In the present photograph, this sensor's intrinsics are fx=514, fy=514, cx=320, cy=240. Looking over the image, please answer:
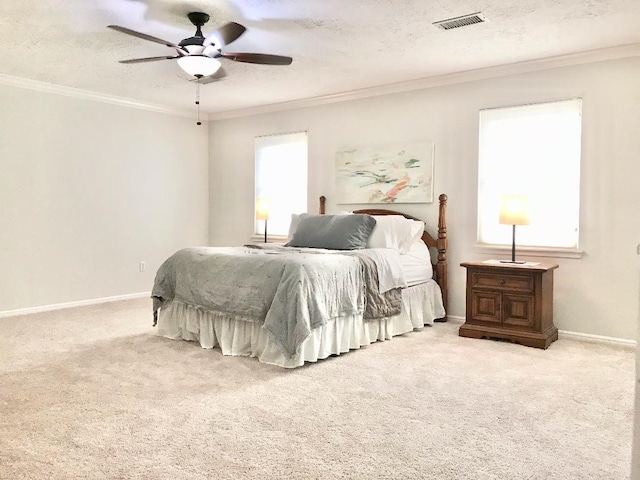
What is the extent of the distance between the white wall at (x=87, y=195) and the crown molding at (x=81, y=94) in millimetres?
47

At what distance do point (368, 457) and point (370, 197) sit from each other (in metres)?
3.77

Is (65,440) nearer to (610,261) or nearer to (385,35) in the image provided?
(385,35)

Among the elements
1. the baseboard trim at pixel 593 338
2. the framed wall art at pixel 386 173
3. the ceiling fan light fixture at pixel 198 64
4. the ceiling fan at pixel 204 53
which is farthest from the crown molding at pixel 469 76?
the ceiling fan light fixture at pixel 198 64

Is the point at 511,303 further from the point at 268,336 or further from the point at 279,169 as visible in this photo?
the point at 279,169

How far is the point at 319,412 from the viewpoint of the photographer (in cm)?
269

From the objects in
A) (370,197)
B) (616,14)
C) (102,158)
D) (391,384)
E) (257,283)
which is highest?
(616,14)

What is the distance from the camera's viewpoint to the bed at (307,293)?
348 centimetres

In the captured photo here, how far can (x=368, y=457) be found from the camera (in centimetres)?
Answer: 219

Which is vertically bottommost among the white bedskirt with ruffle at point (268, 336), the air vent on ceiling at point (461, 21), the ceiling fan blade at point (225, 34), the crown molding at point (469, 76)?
the white bedskirt with ruffle at point (268, 336)

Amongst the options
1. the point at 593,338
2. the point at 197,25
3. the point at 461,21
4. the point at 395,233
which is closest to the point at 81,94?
the point at 197,25

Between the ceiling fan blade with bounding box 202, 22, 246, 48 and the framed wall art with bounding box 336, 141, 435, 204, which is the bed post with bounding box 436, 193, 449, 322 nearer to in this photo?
the framed wall art with bounding box 336, 141, 435, 204

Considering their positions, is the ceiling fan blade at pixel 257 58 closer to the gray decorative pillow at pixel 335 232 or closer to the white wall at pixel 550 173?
the gray decorative pillow at pixel 335 232

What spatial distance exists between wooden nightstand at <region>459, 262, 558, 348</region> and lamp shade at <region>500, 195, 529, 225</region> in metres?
0.38

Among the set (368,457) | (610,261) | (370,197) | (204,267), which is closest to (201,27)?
(204,267)
